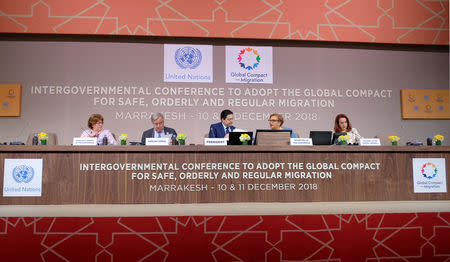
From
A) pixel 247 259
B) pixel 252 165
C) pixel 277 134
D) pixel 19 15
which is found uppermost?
pixel 19 15

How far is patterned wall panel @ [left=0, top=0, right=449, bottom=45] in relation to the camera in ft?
17.0

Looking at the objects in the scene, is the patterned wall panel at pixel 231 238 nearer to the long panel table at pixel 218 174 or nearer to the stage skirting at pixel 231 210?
the stage skirting at pixel 231 210

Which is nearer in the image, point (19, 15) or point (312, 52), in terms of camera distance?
point (19, 15)

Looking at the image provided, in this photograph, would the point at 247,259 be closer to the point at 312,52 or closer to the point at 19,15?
the point at 312,52

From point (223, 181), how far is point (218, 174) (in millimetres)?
63

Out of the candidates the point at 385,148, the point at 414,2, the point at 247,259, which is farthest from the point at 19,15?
the point at 414,2

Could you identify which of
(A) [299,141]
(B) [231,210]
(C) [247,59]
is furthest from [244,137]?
(C) [247,59]

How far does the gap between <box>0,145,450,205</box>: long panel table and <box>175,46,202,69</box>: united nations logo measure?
297 cm

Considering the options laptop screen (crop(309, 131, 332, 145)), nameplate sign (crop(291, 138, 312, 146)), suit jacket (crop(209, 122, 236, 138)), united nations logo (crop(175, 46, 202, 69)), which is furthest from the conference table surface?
united nations logo (crop(175, 46, 202, 69))

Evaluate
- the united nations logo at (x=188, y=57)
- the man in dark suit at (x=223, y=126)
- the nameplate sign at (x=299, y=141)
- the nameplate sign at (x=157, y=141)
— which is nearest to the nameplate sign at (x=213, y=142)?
the nameplate sign at (x=157, y=141)

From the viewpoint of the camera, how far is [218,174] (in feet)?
8.80

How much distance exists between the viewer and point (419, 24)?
222 inches

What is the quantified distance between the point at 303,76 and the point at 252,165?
3.28 metres

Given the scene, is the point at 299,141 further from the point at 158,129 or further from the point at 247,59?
the point at 247,59
